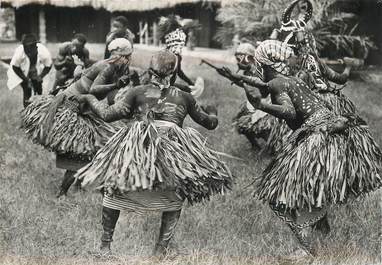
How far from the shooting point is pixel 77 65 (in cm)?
604

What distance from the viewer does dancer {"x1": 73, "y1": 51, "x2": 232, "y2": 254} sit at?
4031 millimetres

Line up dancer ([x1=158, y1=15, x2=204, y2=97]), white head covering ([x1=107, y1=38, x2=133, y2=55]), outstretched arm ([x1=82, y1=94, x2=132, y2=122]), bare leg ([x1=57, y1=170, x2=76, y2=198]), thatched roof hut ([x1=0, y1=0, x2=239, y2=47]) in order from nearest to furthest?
outstretched arm ([x1=82, y1=94, x2=132, y2=122]), dancer ([x1=158, y1=15, x2=204, y2=97]), white head covering ([x1=107, y1=38, x2=133, y2=55]), bare leg ([x1=57, y1=170, x2=76, y2=198]), thatched roof hut ([x1=0, y1=0, x2=239, y2=47])

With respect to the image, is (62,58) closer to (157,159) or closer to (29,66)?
(29,66)

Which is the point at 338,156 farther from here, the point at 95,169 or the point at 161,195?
the point at 95,169

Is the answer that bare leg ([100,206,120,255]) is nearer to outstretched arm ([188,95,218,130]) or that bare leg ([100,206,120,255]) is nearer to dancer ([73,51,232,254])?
dancer ([73,51,232,254])

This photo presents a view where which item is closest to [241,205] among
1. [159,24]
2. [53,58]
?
[159,24]

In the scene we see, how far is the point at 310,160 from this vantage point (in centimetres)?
435

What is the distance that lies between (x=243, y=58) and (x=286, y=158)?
2.01 m

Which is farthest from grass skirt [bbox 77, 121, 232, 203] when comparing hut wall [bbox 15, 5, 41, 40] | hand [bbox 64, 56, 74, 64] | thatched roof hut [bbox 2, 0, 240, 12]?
hut wall [bbox 15, 5, 41, 40]

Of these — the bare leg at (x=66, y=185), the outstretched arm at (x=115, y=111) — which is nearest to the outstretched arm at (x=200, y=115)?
the outstretched arm at (x=115, y=111)

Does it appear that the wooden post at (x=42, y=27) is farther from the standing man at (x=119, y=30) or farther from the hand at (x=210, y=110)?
the hand at (x=210, y=110)

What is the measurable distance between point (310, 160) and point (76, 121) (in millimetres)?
1948

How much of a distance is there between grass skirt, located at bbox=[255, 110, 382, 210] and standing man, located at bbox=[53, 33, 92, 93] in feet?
7.65

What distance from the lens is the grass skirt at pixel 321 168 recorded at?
171 inches
